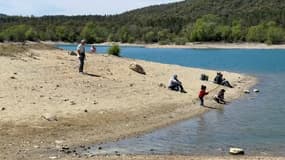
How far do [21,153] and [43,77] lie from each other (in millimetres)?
14071

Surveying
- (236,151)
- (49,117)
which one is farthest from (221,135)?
(49,117)

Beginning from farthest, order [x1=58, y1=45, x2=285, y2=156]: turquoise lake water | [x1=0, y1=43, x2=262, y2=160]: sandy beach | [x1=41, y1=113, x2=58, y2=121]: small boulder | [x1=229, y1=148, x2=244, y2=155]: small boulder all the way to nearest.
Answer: [x1=41, y1=113, x2=58, y2=121]: small boulder, [x1=0, y1=43, x2=262, y2=160]: sandy beach, [x1=58, y1=45, x2=285, y2=156]: turquoise lake water, [x1=229, y1=148, x2=244, y2=155]: small boulder

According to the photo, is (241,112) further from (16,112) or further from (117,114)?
(16,112)

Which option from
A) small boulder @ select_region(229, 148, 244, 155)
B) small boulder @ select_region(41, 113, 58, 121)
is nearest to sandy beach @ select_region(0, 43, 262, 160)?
small boulder @ select_region(41, 113, 58, 121)

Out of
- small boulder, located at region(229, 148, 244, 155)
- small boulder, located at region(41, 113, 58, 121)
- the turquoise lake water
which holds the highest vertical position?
small boulder, located at region(41, 113, 58, 121)

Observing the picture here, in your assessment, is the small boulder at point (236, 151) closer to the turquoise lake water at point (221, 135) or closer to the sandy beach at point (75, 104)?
the turquoise lake water at point (221, 135)

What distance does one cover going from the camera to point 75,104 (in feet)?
89.7

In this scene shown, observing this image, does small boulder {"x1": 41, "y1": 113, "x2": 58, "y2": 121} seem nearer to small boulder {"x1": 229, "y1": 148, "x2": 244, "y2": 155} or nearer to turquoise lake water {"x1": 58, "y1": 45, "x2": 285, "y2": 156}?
turquoise lake water {"x1": 58, "y1": 45, "x2": 285, "y2": 156}

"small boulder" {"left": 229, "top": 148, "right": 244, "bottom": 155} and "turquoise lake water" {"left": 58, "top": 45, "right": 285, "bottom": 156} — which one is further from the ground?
"small boulder" {"left": 229, "top": 148, "right": 244, "bottom": 155}

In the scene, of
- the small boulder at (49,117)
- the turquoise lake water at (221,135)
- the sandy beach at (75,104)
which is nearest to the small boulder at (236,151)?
the turquoise lake water at (221,135)

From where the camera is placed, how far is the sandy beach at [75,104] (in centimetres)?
2138

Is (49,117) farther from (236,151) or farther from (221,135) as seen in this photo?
(236,151)

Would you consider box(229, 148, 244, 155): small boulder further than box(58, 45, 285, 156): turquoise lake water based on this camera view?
No

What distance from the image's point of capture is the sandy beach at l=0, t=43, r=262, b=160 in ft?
70.1
